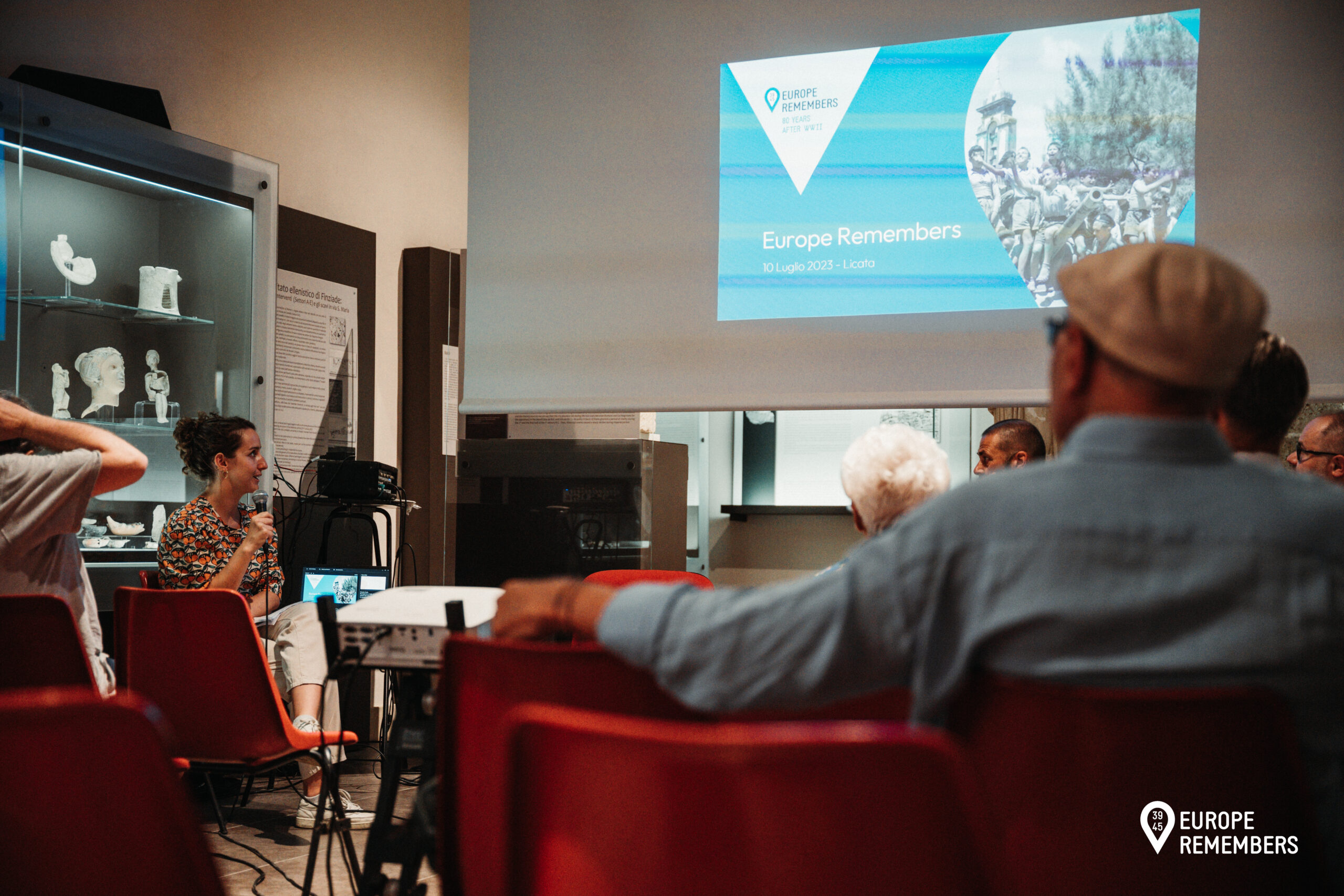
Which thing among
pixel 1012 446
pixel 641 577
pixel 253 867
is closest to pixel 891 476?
pixel 641 577

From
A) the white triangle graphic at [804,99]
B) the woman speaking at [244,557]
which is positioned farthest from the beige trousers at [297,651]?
the white triangle graphic at [804,99]

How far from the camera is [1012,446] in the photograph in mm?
3457

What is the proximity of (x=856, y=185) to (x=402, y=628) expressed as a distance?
267cm

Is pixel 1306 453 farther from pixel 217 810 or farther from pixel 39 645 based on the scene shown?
pixel 217 810

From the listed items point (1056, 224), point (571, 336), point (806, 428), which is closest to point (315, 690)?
point (571, 336)

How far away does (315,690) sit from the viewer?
3564 millimetres

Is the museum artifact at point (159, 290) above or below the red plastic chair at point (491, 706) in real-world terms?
above

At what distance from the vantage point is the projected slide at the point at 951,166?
3.33 m

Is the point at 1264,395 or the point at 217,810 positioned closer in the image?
the point at 1264,395

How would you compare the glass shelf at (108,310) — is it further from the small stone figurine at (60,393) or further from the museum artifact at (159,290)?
the small stone figurine at (60,393)

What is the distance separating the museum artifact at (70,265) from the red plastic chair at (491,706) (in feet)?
9.76

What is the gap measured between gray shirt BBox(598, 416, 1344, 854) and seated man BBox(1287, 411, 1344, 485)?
7.77ft

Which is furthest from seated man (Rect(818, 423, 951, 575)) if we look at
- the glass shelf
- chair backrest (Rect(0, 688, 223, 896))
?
the glass shelf

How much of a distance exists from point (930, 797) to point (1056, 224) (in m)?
3.09
